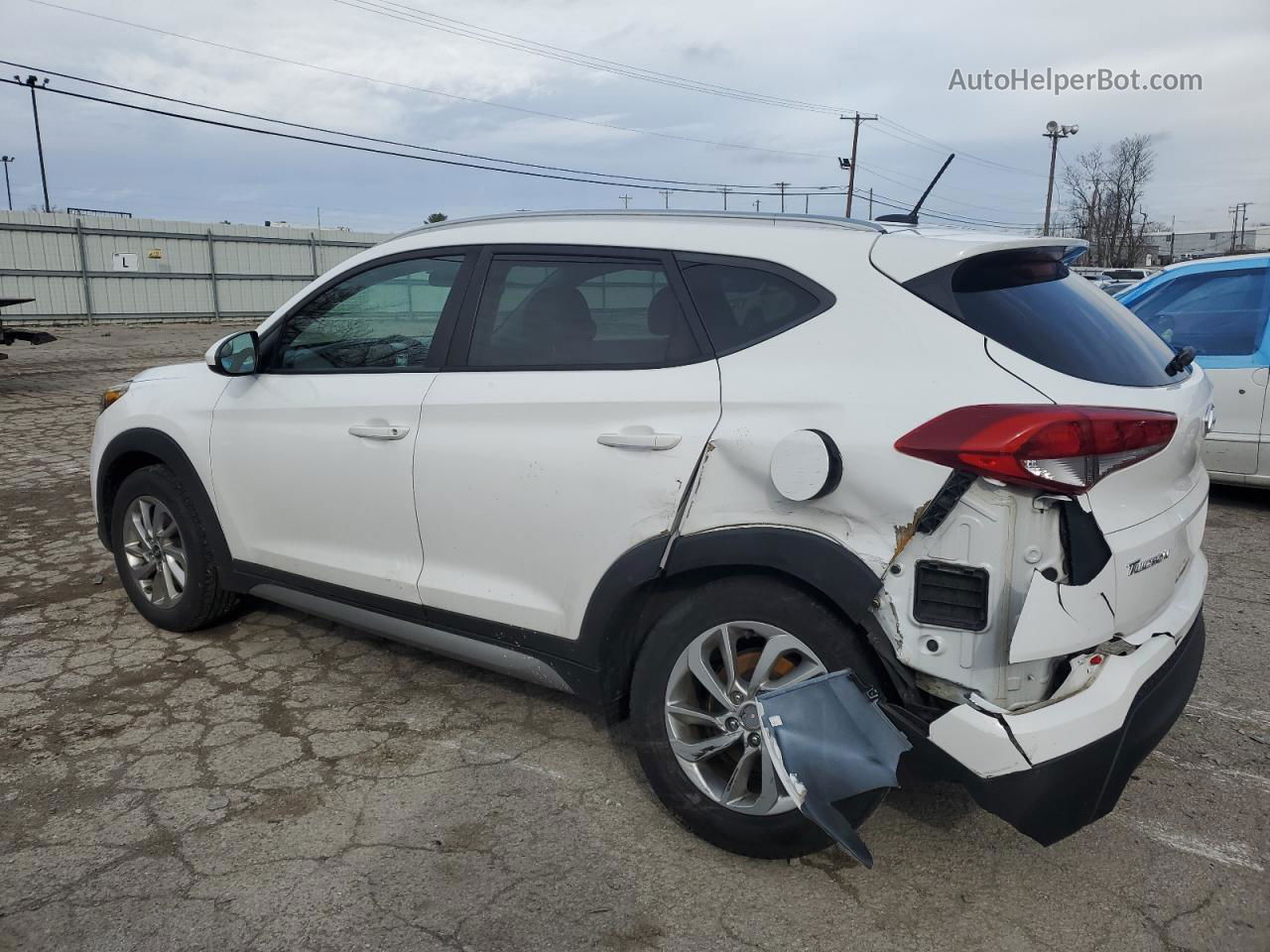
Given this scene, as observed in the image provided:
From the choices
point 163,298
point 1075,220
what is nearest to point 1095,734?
point 163,298

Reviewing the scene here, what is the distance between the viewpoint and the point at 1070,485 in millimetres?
2125

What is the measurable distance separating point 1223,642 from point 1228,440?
2.65m

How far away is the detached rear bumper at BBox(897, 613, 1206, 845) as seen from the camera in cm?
218

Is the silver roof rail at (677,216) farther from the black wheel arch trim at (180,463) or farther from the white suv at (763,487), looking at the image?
the black wheel arch trim at (180,463)

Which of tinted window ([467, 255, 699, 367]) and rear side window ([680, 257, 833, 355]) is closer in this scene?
rear side window ([680, 257, 833, 355])

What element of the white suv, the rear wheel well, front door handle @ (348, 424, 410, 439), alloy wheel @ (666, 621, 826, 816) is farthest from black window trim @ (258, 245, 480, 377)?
alloy wheel @ (666, 621, 826, 816)

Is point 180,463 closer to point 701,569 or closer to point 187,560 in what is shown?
point 187,560

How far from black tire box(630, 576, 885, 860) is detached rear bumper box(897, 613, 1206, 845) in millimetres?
219

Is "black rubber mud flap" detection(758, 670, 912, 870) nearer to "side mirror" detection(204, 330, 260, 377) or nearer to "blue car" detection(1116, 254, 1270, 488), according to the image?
"side mirror" detection(204, 330, 260, 377)

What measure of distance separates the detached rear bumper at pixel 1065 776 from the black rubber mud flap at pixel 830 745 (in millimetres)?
83

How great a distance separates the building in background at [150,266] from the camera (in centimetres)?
2402

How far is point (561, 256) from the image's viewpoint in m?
3.10

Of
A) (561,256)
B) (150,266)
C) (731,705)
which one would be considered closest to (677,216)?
(561,256)

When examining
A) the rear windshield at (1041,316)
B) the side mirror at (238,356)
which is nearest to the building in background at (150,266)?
the side mirror at (238,356)
